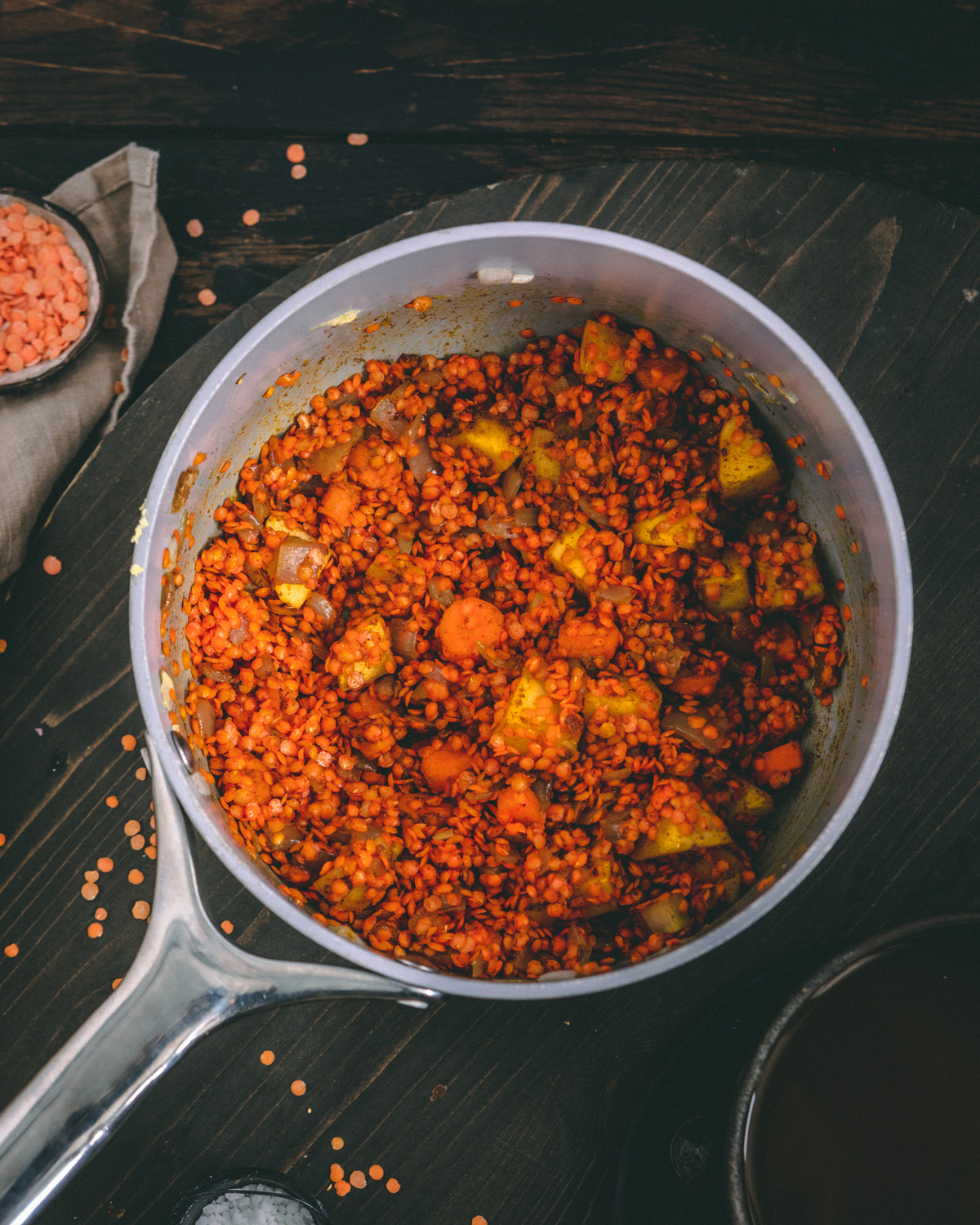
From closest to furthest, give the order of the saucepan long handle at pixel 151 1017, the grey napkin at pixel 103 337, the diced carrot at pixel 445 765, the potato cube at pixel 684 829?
1. the saucepan long handle at pixel 151 1017
2. the potato cube at pixel 684 829
3. the diced carrot at pixel 445 765
4. the grey napkin at pixel 103 337

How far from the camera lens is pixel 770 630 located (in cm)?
129

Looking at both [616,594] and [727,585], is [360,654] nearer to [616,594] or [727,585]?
[616,594]

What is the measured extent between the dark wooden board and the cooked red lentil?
23 cm

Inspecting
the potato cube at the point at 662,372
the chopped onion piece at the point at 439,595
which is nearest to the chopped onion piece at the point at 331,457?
the chopped onion piece at the point at 439,595

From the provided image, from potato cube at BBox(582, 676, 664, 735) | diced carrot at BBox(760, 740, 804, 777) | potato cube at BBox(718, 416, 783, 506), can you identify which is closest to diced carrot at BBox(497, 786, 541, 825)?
potato cube at BBox(582, 676, 664, 735)

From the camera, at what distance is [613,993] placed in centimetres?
138

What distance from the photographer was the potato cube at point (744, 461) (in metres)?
1.24

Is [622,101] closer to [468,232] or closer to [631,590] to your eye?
[468,232]

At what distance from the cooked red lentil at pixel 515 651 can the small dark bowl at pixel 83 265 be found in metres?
0.62

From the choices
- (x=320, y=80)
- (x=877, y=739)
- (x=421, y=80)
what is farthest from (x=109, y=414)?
(x=877, y=739)

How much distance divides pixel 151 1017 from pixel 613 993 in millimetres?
737

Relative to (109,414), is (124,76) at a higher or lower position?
higher

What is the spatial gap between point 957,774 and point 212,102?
204 centimetres

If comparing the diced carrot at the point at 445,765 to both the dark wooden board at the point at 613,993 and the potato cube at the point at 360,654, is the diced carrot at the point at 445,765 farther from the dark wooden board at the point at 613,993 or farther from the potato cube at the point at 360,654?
the dark wooden board at the point at 613,993
